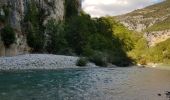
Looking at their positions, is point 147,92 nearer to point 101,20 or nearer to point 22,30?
point 22,30

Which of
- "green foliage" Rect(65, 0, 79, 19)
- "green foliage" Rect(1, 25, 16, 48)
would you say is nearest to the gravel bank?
"green foliage" Rect(1, 25, 16, 48)

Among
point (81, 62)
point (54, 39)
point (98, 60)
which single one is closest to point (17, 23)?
point (54, 39)

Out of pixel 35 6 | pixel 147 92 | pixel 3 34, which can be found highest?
pixel 35 6

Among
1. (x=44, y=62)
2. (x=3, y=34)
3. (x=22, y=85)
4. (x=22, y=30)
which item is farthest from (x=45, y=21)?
(x=22, y=85)

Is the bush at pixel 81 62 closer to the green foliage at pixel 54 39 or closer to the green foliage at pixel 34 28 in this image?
the green foliage at pixel 34 28

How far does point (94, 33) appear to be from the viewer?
122m

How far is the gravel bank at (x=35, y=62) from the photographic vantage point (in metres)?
67.3

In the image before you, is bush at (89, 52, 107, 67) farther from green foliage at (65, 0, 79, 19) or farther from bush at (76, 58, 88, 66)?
green foliage at (65, 0, 79, 19)

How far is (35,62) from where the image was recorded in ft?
237

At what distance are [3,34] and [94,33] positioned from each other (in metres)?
45.9

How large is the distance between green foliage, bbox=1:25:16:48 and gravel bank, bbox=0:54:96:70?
6.45 meters

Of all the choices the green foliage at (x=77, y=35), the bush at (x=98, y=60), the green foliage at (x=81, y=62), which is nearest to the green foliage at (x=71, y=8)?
the green foliage at (x=77, y=35)

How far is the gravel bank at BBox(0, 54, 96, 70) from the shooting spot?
6727 cm

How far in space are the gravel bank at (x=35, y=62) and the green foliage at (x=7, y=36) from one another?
6.45 m
